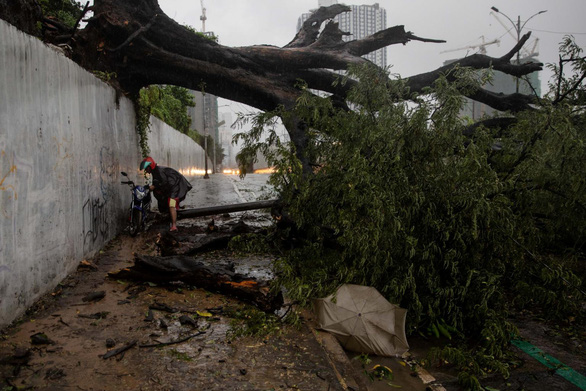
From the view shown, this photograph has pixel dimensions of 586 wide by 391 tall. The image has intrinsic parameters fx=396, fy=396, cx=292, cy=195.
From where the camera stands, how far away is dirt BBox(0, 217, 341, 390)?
2.98m

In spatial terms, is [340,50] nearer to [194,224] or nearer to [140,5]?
[140,5]

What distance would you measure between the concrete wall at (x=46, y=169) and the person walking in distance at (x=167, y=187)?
3.99 feet

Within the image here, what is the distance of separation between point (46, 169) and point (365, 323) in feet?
12.8

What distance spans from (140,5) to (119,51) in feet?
3.85

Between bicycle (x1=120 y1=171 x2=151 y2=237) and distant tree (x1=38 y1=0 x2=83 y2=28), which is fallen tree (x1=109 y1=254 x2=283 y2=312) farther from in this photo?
distant tree (x1=38 y1=0 x2=83 y2=28)

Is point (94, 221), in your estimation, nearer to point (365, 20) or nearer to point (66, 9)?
point (66, 9)

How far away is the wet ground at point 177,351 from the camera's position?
3.02 metres

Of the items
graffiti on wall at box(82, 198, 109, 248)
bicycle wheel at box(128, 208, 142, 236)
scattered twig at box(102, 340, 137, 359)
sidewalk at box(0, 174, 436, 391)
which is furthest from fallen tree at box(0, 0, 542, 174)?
scattered twig at box(102, 340, 137, 359)

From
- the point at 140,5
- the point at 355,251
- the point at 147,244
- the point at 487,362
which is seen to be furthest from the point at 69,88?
the point at 487,362

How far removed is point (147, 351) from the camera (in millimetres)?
3424

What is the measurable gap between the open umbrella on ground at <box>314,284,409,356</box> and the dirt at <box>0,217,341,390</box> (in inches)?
12.1

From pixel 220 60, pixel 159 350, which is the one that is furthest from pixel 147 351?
pixel 220 60

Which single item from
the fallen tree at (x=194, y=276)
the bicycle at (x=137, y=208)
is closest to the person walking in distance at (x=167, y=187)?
the bicycle at (x=137, y=208)

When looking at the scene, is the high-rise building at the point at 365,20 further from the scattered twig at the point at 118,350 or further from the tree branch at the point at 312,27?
the scattered twig at the point at 118,350
